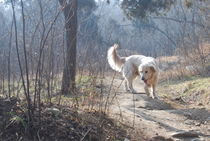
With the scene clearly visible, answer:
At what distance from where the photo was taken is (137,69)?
9.73 meters

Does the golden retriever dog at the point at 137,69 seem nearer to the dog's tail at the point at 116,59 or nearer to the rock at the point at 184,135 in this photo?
the dog's tail at the point at 116,59

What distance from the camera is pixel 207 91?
8.88m

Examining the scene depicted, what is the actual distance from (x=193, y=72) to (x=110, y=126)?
9.25 meters

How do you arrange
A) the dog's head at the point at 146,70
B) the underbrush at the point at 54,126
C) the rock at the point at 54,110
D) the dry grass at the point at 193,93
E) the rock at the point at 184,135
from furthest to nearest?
the dog's head at the point at 146,70, the dry grass at the point at 193,93, the rock at the point at 184,135, the rock at the point at 54,110, the underbrush at the point at 54,126

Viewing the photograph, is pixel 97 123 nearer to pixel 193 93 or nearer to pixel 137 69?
pixel 137 69

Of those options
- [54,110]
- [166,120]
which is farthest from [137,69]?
[54,110]

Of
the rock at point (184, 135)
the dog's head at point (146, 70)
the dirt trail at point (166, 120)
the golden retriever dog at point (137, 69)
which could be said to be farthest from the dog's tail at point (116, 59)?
the rock at point (184, 135)

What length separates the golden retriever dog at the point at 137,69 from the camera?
877 cm

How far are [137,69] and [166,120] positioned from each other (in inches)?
154

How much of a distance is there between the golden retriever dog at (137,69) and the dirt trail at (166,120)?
3.31 feet

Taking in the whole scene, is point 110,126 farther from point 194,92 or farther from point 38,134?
point 194,92

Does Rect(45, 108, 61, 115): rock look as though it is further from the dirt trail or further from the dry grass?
the dry grass

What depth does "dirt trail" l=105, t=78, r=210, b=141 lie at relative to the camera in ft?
16.0

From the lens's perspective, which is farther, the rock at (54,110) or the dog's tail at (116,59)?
the dog's tail at (116,59)
